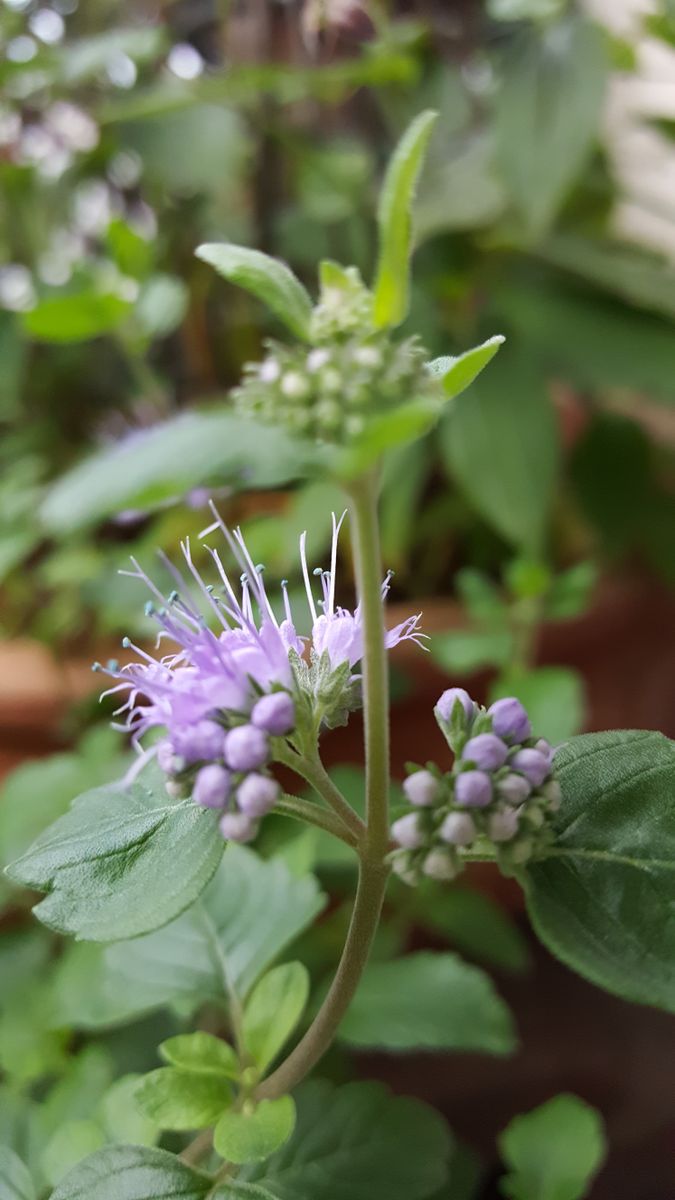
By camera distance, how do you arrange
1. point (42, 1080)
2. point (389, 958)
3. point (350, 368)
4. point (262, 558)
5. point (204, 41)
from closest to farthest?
1. point (350, 368)
2. point (42, 1080)
3. point (389, 958)
4. point (262, 558)
5. point (204, 41)

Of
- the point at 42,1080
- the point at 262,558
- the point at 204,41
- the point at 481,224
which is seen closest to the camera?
the point at 42,1080

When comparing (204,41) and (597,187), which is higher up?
(204,41)

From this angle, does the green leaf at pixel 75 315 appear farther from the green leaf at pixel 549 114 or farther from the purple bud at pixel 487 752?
the purple bud at pixel 487 752

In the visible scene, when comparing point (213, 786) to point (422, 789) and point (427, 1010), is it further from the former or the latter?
point (427, 1010)

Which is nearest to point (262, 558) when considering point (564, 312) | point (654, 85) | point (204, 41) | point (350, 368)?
point (564, 312)

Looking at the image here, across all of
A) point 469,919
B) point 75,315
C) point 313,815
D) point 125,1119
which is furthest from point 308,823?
point 75,315

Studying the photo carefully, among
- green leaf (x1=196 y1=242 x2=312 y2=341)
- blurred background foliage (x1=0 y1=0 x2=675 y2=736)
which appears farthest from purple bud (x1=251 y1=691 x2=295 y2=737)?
blurred background foliage (x1=0 y1=0 x2=675 y2=736)

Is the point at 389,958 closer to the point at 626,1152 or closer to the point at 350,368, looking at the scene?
the point at 626,1152
